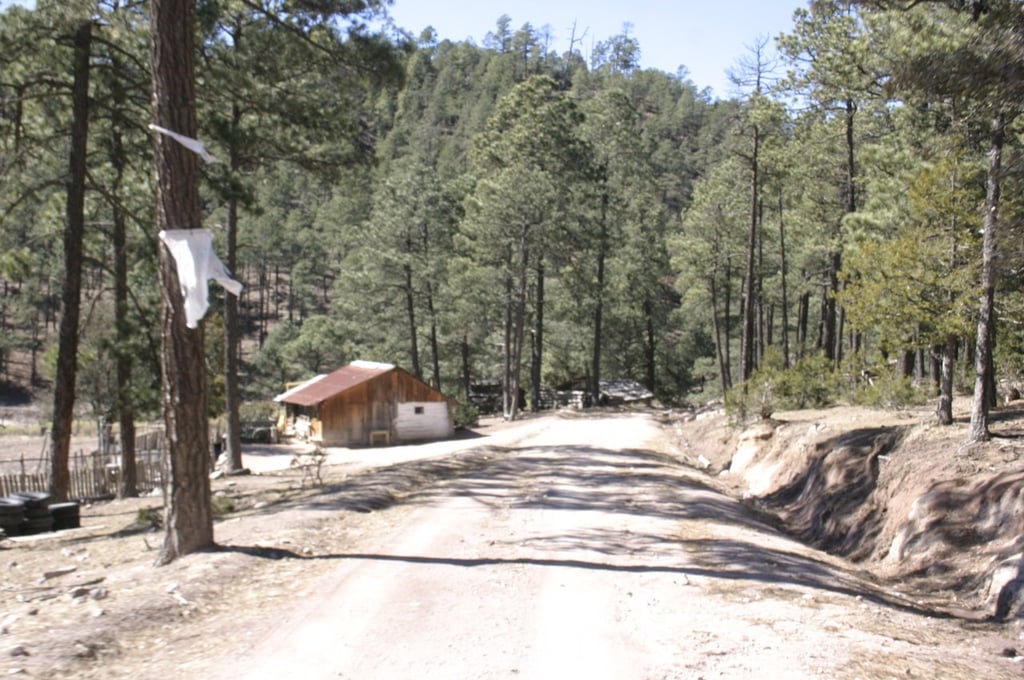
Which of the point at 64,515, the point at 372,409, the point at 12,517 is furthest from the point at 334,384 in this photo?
the point at 12,517

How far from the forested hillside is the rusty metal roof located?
3665 millimetres

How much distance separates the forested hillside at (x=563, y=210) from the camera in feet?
42.3

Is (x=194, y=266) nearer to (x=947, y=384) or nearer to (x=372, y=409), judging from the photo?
(x=947, y=384)

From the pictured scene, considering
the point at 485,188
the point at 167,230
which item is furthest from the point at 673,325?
the point at 167,230

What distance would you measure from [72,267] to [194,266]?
744 cm

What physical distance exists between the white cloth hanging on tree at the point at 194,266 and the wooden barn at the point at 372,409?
2735 centimetres

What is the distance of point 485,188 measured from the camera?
40406 mm

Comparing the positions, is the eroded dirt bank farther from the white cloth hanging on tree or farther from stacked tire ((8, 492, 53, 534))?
stacked tire ((8, 492, 53, 534))

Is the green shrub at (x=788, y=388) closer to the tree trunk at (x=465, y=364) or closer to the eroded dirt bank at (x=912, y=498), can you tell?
the eroded dirt bank at (x=912, y=498)

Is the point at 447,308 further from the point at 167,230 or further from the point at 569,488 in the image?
the point at 167,230

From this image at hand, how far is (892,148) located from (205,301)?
1513cm

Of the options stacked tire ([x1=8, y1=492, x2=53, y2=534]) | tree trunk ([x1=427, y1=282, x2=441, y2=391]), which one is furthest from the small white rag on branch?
tree trunk ([x1=427, y1=282, x2=441, y2=391])

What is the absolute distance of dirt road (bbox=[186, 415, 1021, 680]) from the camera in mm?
5988

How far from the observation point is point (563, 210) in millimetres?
40438
